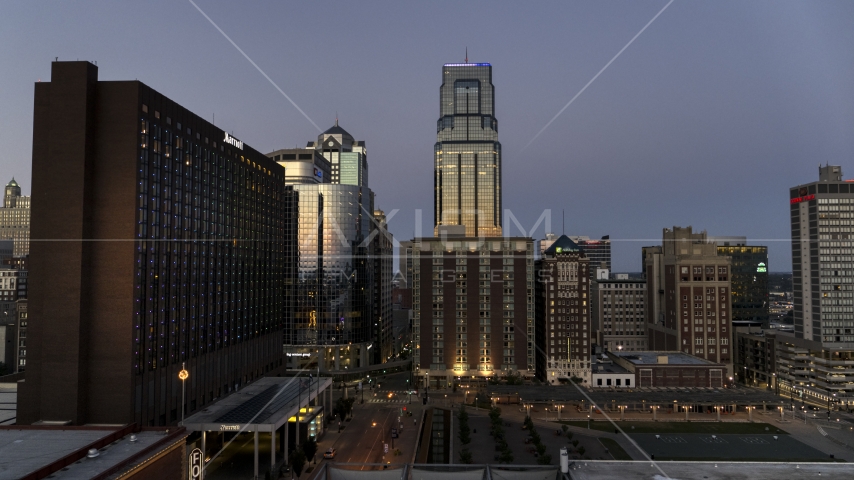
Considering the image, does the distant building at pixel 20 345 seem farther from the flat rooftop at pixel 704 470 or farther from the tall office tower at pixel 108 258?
the flat rooftop at pixel 704 470

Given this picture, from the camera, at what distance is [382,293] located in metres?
176

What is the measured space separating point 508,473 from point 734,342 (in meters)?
157

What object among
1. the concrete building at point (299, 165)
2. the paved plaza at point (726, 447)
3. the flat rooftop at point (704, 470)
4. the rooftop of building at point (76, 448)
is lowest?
the paved plaza at point (726, 447)

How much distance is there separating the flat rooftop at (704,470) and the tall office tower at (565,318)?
99021 millimetres

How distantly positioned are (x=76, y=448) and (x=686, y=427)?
3802 inches

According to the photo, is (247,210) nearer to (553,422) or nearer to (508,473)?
(553,422)

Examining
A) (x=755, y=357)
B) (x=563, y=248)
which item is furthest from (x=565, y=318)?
(x=755, y=357)

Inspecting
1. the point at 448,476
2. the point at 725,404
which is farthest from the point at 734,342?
the point at 448,476

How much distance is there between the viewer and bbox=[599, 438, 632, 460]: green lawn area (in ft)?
275

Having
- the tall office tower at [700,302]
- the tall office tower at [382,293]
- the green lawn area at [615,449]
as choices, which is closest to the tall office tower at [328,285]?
the tall office tower at [382,293]

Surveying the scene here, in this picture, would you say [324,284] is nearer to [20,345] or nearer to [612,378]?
[612,378]

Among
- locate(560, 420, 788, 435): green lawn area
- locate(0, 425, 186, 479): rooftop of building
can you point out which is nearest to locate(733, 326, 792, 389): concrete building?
locate(560, 420, 788, 435): green lawn area

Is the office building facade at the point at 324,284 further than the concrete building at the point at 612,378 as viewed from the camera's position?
Yes

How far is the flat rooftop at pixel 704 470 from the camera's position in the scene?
37.4m
